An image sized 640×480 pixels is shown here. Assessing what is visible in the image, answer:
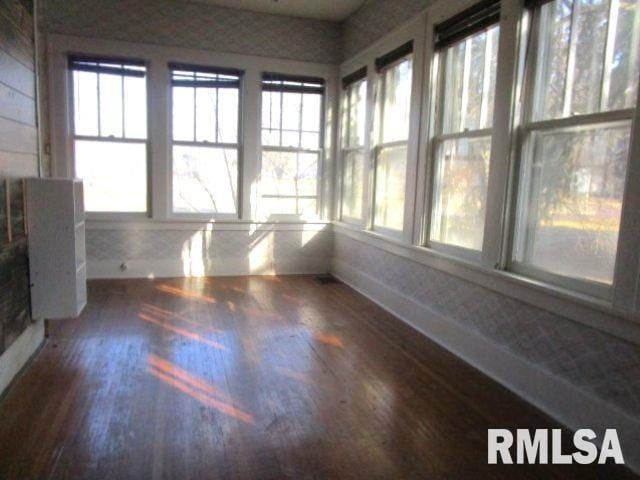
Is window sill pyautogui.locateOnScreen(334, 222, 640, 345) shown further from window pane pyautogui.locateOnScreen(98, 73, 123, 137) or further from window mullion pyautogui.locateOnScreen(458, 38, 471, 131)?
window pane pyautogui.locateOnScreen(98, 73, 123, 137)

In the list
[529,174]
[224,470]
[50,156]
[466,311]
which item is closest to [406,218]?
[466,311]

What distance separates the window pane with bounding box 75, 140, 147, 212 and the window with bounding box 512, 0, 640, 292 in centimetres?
417

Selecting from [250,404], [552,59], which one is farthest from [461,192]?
[250,404]

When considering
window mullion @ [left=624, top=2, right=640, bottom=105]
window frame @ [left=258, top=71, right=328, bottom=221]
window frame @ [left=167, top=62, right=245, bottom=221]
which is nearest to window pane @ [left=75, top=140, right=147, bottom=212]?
window frame @ [left=167, top=62, right=245, bottom=221]

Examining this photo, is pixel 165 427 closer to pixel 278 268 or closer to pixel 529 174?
pixel 529 174

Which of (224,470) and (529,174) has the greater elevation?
(529,174)

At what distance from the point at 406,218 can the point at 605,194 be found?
1.88 metres

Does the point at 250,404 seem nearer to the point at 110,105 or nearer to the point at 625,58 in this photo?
the point at 625,58

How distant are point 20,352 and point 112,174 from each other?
113 inches

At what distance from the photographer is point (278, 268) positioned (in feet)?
19.6

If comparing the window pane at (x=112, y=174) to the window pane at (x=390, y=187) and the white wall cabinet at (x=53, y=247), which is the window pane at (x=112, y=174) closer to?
the white wall cabinet at (x=53, y=247)

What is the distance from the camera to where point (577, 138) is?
2512 mm

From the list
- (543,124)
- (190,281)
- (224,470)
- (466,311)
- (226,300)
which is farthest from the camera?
(190,281)

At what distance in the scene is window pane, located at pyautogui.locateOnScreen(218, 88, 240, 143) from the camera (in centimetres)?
554
